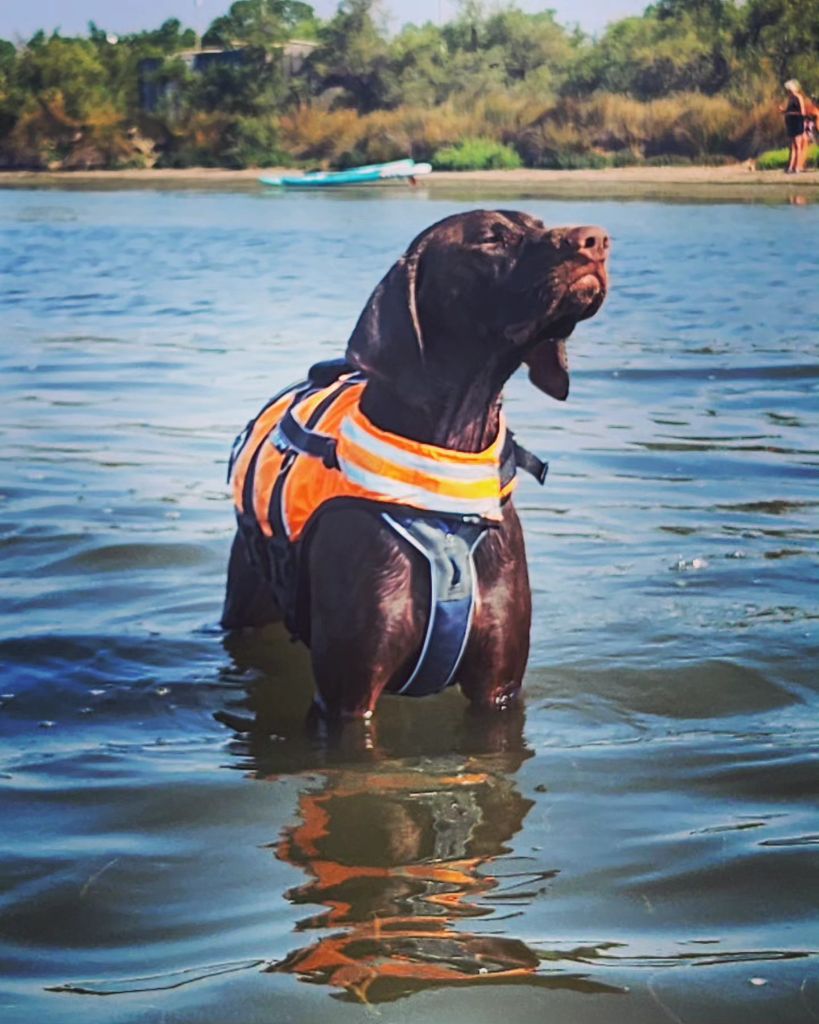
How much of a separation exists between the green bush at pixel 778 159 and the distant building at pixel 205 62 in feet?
62.2

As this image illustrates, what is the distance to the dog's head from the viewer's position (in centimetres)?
446

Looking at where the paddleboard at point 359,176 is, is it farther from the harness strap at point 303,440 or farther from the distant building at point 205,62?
the harness strap at point 303,440

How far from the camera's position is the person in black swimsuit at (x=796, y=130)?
32.4m

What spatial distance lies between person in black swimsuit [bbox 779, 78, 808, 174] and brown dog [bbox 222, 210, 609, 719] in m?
29.0

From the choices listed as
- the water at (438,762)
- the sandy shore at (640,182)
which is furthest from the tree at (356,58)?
the water at (438,762)

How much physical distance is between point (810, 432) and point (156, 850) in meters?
6.40

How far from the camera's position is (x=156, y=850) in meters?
4.24

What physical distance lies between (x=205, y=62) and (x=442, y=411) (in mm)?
49416

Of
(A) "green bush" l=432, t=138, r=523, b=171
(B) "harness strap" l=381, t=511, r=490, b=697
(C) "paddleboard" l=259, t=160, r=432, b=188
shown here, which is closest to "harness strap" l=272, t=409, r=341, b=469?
(B) "harness strap" l=381, t=511, r=490, b=697

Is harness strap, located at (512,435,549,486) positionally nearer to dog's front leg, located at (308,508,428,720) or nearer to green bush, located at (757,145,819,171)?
dog's front leg, located at (308,508,428,720)

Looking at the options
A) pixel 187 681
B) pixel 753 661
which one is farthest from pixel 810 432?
pixel 187 681

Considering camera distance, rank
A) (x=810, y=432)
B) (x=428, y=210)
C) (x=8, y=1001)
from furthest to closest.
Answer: (x=428, y=210)
(x=810, y=432)
(x=8, y=1001)

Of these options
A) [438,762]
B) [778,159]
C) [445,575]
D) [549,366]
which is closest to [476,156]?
[778,159]

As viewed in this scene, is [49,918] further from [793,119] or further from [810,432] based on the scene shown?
[793,119]
